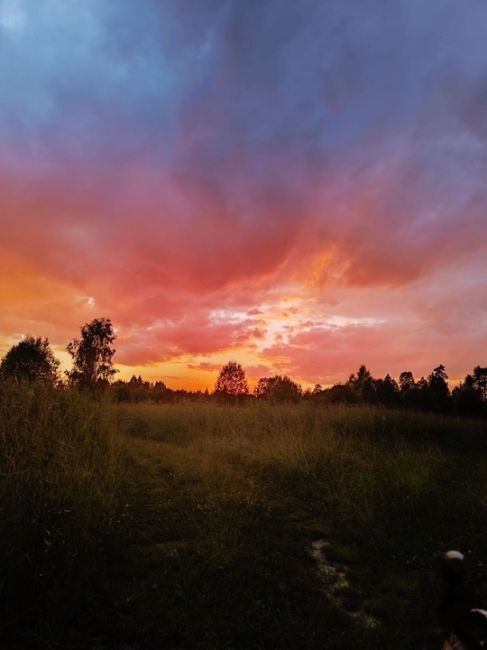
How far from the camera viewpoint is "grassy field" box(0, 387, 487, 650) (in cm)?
415

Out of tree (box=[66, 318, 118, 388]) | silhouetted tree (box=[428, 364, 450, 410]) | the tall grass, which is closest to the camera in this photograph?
the tall grass

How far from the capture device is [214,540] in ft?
20.3

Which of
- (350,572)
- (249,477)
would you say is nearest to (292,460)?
(249,477)

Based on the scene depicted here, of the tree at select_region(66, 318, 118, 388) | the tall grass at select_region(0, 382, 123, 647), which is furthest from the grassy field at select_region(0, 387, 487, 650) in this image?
the tree at select_region(66, 318, 118, 388)

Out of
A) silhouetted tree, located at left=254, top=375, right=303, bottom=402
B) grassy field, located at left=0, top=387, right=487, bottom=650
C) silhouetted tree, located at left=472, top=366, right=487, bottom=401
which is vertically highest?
silhouetted tree, located at left=472, top=366, right=487, bottom=401

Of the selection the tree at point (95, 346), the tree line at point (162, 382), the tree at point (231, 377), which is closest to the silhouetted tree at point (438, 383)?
the tree line at point (162, 382)

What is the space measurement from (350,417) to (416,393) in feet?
141

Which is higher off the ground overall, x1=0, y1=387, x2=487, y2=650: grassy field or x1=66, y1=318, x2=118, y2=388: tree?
x1=66, y1=318, x2=118, y2=388: tree

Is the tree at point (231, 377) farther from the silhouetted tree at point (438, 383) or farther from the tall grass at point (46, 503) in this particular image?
the tall grass at point (46, 503)

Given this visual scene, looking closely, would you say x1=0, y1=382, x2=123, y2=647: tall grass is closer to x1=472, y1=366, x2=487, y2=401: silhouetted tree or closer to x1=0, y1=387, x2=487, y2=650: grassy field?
x1=0, y1=387, x2=487, y2=650: grassy field

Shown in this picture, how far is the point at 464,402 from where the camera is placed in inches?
1638

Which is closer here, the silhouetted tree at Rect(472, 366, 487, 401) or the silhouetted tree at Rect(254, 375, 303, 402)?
the silhouetted tree at Rect(254, 375, 303, 402)

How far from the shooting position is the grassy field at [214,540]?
415 cm

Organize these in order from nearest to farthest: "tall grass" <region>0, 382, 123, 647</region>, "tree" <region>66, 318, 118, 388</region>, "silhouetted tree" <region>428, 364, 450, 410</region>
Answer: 1. "tall grass" <region>0, 382, 123, 647</region>
2. "tree" <region>66, 318, 118, 388</region>
3. "silhouetted tree" <region>428, 364, 450, 410</region>
